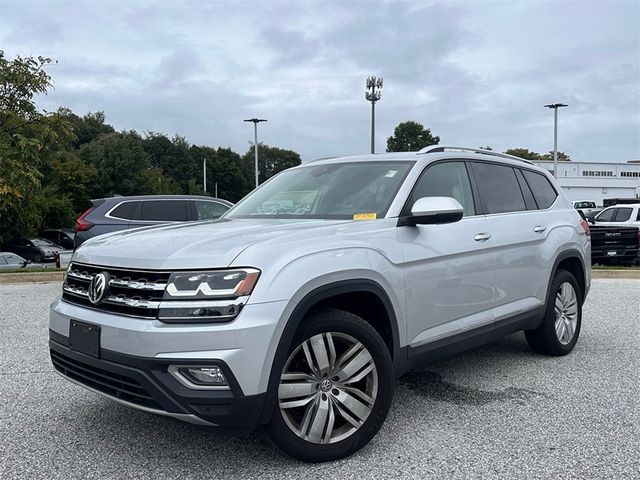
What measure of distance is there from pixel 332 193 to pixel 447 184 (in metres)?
0.86

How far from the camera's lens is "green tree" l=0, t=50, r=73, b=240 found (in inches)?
497

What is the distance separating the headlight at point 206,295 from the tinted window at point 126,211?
7816 mm

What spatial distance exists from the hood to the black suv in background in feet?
21.5

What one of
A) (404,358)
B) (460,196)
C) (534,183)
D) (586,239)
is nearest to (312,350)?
(404,358)

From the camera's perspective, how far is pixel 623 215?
1755cm

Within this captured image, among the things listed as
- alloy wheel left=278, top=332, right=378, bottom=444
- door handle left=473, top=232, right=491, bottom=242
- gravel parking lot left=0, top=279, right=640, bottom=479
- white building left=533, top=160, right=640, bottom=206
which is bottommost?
gravel parking lot left=0, top=279, right=640, bottom=479

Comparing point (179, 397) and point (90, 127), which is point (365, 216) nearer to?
point (179, 397)

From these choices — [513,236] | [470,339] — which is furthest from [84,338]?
[513,236]

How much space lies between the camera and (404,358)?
137 inches

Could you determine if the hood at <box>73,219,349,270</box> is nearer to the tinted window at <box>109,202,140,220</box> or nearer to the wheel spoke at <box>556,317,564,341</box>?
the wheel spoke at <box>556,317,564,341</box>

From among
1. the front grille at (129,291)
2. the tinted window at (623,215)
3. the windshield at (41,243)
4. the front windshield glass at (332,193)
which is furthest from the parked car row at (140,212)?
the windshield at (41,243)

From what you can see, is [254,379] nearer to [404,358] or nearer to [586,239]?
[404,358]

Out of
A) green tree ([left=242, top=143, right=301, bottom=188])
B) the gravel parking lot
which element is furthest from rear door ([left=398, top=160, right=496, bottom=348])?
green tree ([left=242, top=143, right=301, bottom=188])

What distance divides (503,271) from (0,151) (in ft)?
40.2
